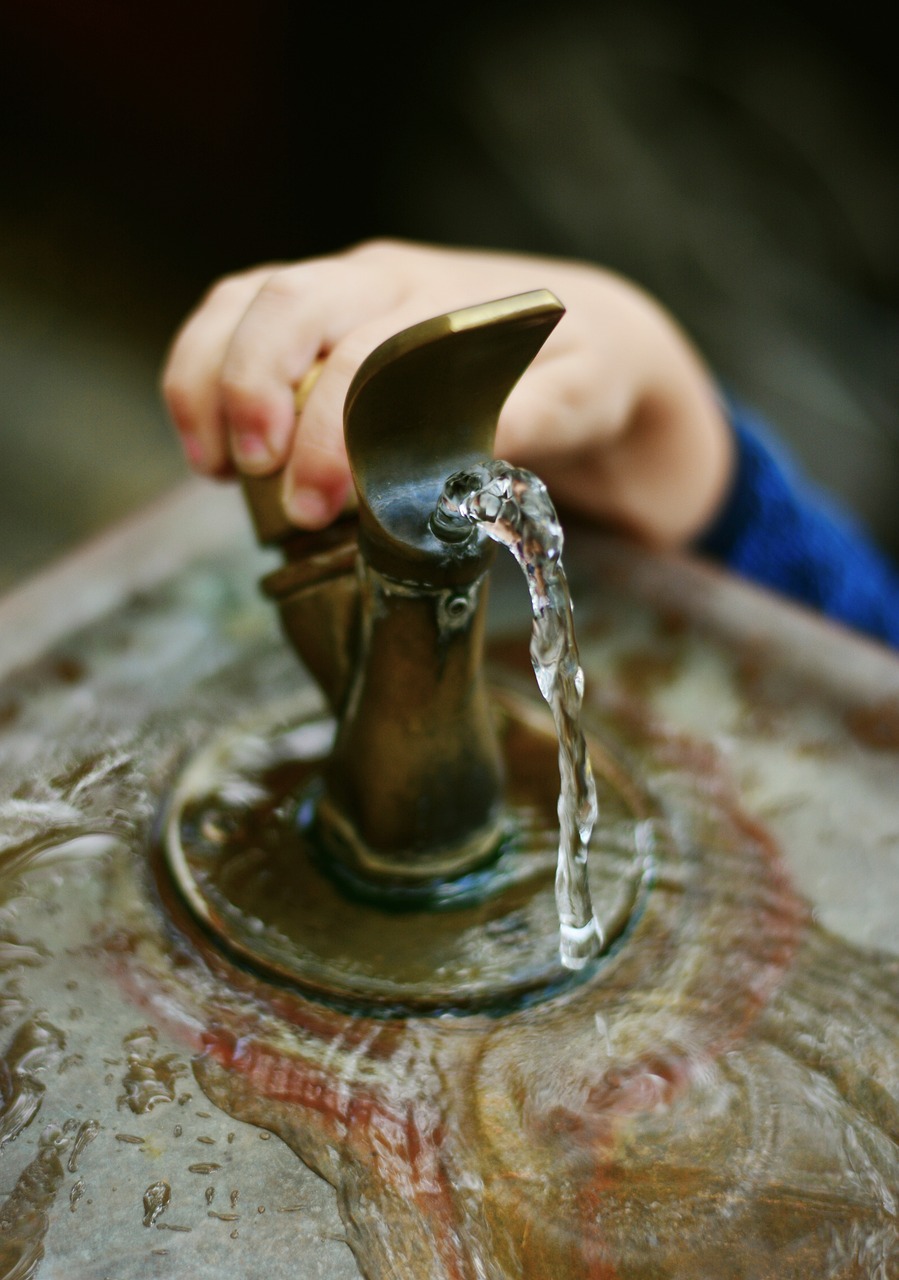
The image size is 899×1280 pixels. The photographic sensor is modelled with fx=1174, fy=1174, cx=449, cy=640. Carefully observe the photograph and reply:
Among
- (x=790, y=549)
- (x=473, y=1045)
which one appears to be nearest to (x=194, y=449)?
(x=473, y=1045)

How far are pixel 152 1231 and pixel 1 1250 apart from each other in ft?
0.15

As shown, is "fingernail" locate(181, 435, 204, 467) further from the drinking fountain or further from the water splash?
the water splash

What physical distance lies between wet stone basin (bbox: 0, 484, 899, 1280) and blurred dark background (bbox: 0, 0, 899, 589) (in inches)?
42.2

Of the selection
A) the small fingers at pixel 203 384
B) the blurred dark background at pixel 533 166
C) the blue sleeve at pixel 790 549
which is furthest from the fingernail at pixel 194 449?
the blurred dark background at pixel 533 166

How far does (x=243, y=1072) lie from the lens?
42cm

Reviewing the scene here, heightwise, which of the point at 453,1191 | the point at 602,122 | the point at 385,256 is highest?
the point at 385,256

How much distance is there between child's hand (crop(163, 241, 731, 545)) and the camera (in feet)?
1.64

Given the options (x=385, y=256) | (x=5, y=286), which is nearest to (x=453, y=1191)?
(x=385, y=256)

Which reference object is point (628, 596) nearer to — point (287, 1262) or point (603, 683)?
point (603, 683)

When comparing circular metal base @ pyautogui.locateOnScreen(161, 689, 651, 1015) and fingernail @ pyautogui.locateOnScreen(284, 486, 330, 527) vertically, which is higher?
fingernail @ pyautogui.locateOnScreen(284, 486, 330, 527)

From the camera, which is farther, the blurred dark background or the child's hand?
the blurred dark background

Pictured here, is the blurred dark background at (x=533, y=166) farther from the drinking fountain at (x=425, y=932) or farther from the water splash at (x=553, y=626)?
the water splash at (x=553, y=626)

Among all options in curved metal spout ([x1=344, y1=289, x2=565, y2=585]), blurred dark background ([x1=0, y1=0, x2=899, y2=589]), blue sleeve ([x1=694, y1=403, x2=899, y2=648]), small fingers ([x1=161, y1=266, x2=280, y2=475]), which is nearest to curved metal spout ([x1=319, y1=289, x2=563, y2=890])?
curved metal spout ([x1=344, y1=289, x2=565, y2=585])

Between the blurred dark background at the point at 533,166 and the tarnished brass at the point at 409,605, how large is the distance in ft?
3.68
